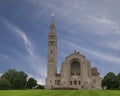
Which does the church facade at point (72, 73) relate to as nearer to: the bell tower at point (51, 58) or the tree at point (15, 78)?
the bell tower at point (51, 58)

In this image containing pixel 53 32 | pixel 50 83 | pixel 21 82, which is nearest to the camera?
pixel 21 82

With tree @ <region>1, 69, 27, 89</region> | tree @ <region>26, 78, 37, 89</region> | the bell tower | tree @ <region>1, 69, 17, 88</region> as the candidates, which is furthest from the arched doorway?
tree @ <region>1, 69, 17, 88</region>

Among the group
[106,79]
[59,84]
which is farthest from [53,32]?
[106,79]

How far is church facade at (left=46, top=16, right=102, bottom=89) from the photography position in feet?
303

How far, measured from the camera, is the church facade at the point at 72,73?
92.3 m

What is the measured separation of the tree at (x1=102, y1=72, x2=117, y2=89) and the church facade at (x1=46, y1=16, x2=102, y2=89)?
3047 mm

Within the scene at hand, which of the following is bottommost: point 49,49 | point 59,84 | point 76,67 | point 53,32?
point 59,84

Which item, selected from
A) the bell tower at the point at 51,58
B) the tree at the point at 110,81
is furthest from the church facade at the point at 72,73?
the tree at the point at 110,81

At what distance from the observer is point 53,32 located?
10281 cm

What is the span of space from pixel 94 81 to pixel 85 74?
4860mm

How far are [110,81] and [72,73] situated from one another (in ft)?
49.6

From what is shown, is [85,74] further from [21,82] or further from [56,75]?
[21,82]

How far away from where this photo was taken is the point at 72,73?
97625 millimetres

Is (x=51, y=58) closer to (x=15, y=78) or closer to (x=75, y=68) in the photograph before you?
(x=75, y=68)
